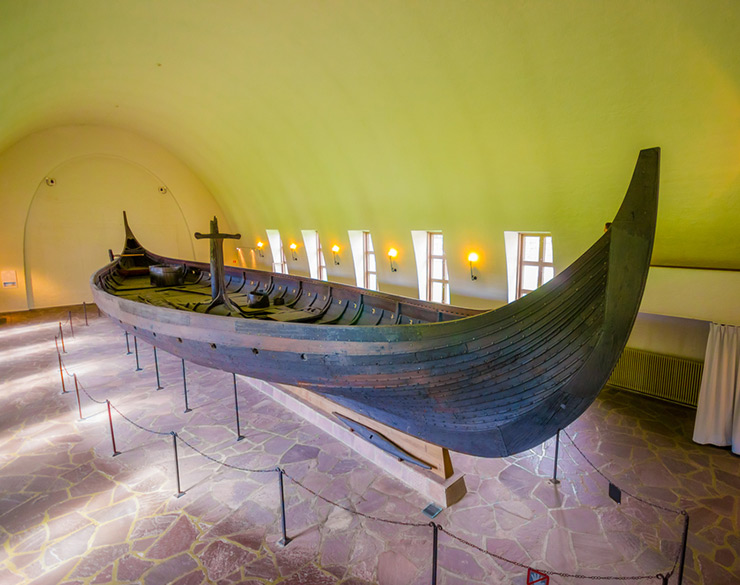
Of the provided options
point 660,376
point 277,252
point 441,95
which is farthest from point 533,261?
point 277,252

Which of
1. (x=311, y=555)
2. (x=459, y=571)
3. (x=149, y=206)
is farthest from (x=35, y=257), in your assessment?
(x=459, y=571)

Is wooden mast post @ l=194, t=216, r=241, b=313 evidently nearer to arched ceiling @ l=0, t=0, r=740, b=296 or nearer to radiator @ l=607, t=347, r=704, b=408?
arched ceiling @ l=0, t=0, r=740, b=296

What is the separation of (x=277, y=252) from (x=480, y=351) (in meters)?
15.2

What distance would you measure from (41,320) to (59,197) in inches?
202

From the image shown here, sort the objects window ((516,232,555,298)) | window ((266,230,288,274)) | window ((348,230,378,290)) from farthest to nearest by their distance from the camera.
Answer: window ((266,230,288,274)), window ((348,230,378,290)), window ((516,232,555,298))

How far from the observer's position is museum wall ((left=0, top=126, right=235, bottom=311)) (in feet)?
47.7

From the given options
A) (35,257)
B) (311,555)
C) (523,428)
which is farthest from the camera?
(35,257)

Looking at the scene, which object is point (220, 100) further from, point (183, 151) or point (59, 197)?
point (59, 197)

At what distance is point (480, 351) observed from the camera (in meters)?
3.03

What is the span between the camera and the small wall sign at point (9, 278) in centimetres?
1444

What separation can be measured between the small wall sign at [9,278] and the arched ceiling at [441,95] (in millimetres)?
4792

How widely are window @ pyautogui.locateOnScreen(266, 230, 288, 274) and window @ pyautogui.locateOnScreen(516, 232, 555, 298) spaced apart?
34.7ft

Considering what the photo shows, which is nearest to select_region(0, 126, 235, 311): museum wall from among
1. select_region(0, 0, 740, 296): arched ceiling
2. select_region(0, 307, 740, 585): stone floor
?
select_region(0, 0, 740, 296): arched ceiling

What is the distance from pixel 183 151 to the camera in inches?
664
